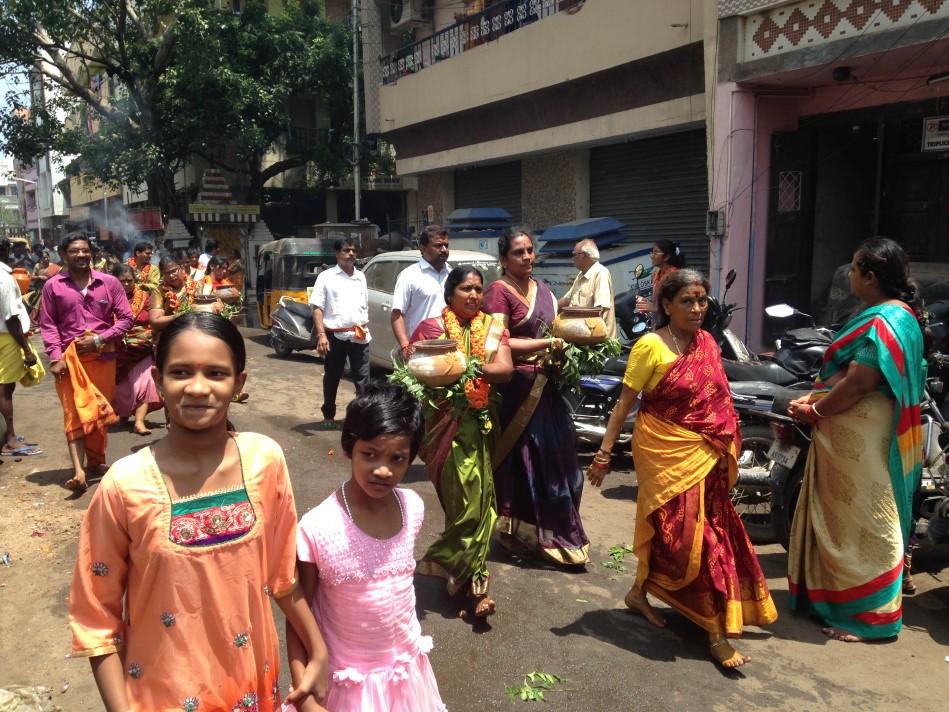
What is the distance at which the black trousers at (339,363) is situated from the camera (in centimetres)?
783

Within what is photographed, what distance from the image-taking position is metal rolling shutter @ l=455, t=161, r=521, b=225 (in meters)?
17.1

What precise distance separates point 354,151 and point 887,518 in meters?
20.0

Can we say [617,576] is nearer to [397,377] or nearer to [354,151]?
[397,377]

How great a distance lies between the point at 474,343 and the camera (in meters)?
3.99

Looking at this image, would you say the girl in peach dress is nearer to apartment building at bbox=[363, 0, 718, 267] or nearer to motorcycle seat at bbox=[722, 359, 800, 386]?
motorcycle seat at bbox=[722, 359, 800, 386]

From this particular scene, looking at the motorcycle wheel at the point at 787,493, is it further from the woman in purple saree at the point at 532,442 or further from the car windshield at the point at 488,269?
the car windshield at the point at 488,269

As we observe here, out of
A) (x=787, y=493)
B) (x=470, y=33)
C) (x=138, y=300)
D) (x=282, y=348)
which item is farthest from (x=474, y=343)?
(x=470, y=33)

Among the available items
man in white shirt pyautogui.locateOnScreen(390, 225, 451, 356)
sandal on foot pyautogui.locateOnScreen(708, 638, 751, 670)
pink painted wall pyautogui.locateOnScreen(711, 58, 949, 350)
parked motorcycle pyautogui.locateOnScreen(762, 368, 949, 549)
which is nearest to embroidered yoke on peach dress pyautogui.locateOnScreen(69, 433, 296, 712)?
sandal on foot pyautogui.locateOnScreen(708, 638, 751, 670)

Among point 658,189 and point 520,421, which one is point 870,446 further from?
point 658,189

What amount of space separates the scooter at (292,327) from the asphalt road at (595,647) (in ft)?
23.2

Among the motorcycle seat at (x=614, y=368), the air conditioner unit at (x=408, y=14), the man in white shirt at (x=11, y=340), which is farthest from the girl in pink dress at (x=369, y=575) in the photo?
the air conditioner unit at (x=408, y=14)

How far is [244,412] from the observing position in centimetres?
878

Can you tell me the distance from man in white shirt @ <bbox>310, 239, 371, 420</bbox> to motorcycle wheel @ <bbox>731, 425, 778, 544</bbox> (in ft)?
12.0

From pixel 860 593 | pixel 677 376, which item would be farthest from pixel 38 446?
pixel 860 593
